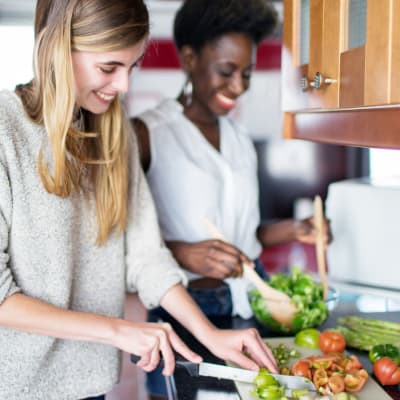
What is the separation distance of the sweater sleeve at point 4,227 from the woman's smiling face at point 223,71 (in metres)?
0.77

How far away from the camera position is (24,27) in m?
3.68

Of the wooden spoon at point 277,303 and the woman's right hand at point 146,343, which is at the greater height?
the woman's right hand at point 146,343

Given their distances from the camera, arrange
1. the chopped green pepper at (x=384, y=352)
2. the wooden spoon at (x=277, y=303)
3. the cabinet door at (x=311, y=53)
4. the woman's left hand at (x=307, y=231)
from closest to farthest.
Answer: the cabinet door at (x=311, y=53), the chopped green pepper at (x=384, y=352), the wooden spoon at (x=277, y=303), the woman's left hand at (x=307, y=231)

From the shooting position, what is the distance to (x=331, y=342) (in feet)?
4.24

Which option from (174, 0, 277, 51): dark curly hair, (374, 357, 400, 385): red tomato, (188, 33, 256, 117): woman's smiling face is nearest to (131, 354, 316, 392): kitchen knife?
(374, 357, 400, 385): red tomato

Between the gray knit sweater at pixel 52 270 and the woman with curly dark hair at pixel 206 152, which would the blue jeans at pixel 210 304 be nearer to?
the woman with curly dark hair at pixel 206 152

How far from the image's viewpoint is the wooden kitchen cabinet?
0.76 m

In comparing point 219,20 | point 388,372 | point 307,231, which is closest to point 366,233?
point 307,231

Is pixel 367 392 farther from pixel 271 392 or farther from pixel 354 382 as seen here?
pixel 271 392

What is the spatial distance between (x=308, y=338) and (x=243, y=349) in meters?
0.19

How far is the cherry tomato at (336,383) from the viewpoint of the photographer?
1.07m

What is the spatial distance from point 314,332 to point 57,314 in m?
0.59

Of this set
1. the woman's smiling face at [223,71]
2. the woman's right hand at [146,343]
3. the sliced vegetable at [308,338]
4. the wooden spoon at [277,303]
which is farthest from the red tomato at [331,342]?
the woman's smiling face at [223,71]

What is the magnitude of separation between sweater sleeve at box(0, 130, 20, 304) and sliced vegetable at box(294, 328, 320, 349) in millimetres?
629
